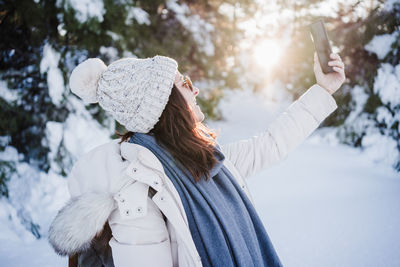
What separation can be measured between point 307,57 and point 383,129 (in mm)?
2792

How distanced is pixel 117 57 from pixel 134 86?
244cm

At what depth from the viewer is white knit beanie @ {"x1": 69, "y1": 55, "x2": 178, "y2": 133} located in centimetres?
129

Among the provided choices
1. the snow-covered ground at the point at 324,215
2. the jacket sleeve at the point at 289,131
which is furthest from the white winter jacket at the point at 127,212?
the snow-covered ground at the point at 324,215

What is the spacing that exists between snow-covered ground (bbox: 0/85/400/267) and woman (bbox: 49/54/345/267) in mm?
1127

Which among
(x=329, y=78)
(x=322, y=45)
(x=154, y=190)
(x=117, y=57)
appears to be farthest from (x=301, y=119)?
(x=117, y=57)

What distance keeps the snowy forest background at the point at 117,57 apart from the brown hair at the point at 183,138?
6.08ft

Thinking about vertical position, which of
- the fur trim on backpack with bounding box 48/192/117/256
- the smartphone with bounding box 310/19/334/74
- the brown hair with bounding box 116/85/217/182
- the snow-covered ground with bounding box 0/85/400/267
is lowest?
the snow-covered ground with bounding box 0/85/400/267

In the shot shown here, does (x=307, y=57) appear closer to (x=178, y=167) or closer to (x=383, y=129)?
(x=383, y=129)

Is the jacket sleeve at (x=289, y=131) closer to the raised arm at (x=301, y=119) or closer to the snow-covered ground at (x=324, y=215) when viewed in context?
the raised arm at (x=301, y=119)

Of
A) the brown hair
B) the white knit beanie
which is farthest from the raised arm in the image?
the white knit beanie

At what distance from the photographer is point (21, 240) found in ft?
8.52

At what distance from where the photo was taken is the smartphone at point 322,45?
4.93ft

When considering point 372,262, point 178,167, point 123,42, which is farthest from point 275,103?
point 178,167

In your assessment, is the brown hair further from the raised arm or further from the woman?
the raised arm
